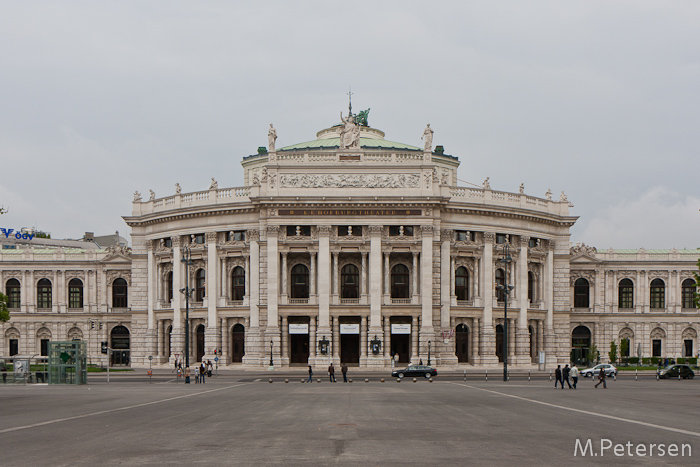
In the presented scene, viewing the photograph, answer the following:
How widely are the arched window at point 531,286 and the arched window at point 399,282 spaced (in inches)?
609

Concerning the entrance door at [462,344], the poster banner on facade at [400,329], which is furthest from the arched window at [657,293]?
the poster banner on facade at [400,329]

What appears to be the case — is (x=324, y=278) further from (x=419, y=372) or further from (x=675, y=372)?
(x=675, y=372)

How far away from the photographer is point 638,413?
31688 mm

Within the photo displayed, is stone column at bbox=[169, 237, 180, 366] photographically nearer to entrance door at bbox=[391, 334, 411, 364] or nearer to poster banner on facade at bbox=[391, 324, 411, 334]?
entrance door at bbox=[391, 334, 411, 364]

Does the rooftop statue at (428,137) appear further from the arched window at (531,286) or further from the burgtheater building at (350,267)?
the arched window at (531,286)

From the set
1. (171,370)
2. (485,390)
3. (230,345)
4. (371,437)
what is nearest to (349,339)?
(230,345)

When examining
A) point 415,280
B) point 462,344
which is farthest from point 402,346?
point 415,280

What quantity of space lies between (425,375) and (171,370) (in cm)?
3188

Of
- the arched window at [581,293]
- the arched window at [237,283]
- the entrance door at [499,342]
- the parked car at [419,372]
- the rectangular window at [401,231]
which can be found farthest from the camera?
the arched window at [581,293]

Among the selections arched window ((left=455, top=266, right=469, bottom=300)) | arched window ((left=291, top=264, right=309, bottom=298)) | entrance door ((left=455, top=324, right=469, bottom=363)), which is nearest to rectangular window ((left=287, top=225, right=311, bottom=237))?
arched window ((left=291, top=264, right=309, bottom=298))

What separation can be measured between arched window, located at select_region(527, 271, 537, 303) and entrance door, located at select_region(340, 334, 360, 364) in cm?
2102

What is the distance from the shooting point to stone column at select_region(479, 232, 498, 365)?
287 feet

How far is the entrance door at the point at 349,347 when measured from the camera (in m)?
86.2

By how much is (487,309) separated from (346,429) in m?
64.6
